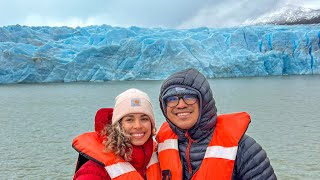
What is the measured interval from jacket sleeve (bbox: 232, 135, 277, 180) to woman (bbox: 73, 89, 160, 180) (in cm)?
44

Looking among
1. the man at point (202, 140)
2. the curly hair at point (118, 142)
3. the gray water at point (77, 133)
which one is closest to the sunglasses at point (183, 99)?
the man at point (202, 140)

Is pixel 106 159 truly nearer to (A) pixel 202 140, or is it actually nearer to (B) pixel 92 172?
(B) pixel 92 172

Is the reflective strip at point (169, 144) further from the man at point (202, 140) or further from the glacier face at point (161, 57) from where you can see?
the glacier face at point (161, 57)

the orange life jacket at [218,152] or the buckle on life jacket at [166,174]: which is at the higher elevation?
the orange life jacket at [218,152]

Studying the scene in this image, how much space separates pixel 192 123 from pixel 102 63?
112 ft

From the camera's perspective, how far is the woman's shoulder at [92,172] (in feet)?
5.58

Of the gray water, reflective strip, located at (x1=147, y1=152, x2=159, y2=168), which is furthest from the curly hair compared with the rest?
the gray water

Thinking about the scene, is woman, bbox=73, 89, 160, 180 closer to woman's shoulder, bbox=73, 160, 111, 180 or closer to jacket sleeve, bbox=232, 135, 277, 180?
woman's shoulder, bbox=73, 160, 111, 180

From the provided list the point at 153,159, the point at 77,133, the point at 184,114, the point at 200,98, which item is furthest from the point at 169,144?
the point at 77,133

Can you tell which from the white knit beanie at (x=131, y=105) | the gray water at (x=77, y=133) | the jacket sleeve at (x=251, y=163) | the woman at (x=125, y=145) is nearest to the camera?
the jacket sleeve at (x=251, y=163)

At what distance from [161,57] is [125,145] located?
A: 107 ft

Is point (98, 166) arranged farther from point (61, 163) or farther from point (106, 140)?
point (61, 163)

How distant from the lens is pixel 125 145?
72.1 inches

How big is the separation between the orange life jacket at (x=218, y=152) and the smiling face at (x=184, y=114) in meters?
0.15
